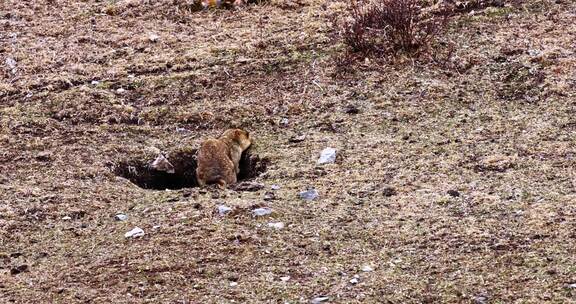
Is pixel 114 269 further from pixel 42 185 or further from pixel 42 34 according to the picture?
pixel 42 34

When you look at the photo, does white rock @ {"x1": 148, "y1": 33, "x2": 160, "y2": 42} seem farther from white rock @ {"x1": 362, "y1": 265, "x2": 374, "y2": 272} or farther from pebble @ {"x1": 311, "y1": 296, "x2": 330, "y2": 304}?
pebble @ {"x1": 311, "y1": 296, "x2": 330, "y2": 304}

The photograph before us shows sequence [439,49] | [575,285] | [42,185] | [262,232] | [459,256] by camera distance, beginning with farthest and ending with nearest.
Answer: [439,49] < [42,185] < [262,232] < [459,256] < [575,285]

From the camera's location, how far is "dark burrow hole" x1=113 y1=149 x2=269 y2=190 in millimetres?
6271

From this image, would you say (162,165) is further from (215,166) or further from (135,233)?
(135,233)

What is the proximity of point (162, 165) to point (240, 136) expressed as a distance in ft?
2.18

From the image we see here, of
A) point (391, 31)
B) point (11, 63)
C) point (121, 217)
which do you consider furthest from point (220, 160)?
point (11, 63)

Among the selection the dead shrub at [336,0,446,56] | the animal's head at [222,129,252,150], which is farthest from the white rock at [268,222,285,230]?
the dead shrub at [336,0,446,56]

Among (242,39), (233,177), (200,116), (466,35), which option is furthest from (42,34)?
(466,35)

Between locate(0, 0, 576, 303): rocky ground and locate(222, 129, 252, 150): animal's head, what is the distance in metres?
0.13

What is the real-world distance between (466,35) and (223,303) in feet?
15.0

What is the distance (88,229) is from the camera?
5277 mm

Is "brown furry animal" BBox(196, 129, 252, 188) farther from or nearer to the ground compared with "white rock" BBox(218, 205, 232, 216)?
farther from the ground

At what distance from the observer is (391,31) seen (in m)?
7.61

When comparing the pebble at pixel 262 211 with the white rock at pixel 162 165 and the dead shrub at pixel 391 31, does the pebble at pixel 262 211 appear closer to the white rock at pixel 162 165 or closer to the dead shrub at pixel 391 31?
the white rock at pixel 162 165
